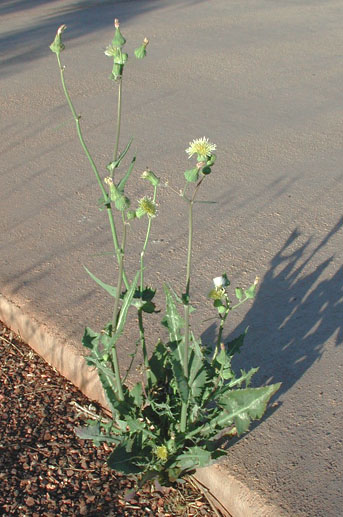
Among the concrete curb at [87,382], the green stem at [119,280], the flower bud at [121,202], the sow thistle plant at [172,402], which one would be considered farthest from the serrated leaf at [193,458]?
the flower bud at [121,202]

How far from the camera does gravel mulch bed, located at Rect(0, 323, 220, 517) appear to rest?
7.76 feet

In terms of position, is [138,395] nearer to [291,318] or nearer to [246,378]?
[246,378]

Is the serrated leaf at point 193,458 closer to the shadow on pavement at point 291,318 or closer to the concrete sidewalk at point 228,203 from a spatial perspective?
the concrete sidewalk at point 228,203

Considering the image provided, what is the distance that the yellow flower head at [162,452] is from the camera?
2.31 meters

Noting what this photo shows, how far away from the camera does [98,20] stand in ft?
28.7

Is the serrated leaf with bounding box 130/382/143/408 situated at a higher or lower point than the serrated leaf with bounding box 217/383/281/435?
higher

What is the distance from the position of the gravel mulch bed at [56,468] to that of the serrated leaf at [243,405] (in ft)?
1.01

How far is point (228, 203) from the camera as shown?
4258 mm

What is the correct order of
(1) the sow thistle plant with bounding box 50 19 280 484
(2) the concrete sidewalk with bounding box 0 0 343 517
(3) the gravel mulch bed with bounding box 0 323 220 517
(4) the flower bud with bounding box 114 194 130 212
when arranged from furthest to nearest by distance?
1. (2) the concrete sidewalk with bounding box 0 0 343 517
2. (3) the gravel mulch bed with bounding box 0 323 220 517
3. (1) the sow thistle plant with bounding box 50 19 280 484
4. (4) the flower bud with bounding box 114 194 130 212

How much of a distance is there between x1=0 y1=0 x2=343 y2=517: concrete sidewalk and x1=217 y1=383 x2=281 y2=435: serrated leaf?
0.23 meters

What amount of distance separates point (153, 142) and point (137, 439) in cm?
310

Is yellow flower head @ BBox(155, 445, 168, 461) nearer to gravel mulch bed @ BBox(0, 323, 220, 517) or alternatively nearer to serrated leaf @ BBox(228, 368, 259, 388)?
gravel mulch bed @ BBox(0, 323, 220, 517)

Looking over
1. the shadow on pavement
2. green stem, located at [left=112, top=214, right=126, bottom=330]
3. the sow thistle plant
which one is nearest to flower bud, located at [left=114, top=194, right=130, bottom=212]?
green stem, located at [left=112, top=214, right=126, bottom=330]

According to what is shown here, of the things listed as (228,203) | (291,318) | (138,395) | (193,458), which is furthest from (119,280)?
(228,203)
